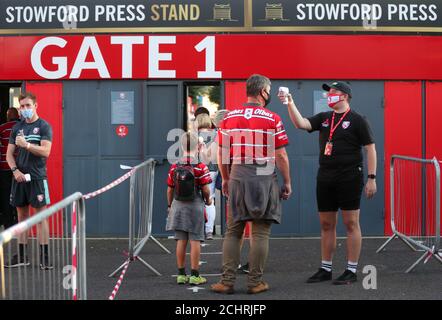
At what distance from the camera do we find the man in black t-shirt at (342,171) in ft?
22.6

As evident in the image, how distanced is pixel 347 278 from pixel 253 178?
→ 4.68 ft

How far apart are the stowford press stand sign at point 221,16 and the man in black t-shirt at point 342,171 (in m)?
3.46

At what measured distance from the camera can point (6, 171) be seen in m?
9.45

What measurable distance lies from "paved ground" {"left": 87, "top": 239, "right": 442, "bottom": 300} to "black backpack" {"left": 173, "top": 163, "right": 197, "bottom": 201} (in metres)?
0.88

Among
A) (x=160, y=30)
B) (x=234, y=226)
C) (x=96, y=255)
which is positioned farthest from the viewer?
(x=160, y=30)

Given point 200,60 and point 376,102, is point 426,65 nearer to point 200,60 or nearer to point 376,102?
point 376,102

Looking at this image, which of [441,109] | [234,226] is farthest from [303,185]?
[234,226]

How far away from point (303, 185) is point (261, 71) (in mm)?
1768

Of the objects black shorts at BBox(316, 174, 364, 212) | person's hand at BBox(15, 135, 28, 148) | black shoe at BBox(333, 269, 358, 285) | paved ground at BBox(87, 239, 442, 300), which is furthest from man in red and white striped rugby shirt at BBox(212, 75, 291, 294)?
person's hand at BBox(15, 135, 28, 148)

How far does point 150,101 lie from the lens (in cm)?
1039

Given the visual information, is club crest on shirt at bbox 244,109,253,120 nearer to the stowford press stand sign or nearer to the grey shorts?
the grey shorts

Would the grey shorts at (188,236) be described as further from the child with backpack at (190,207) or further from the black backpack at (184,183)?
the black backpack at (184,183)

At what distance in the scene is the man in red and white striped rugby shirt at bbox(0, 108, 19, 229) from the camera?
923cm

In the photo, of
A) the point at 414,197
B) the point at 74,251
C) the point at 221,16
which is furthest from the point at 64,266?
the point at 414,197
